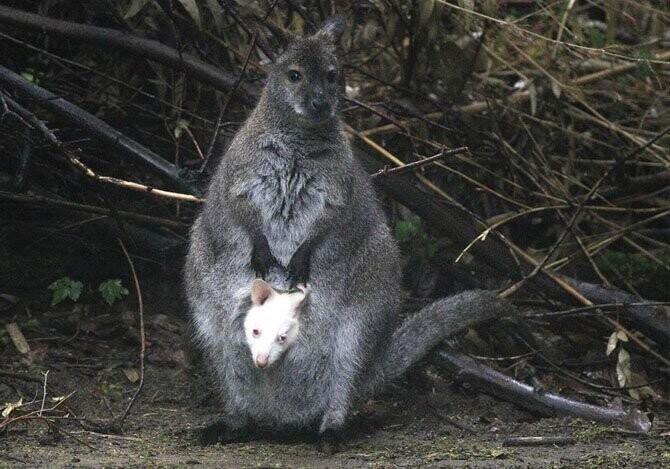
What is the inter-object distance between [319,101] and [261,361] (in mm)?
1306

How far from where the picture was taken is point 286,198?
5004mm

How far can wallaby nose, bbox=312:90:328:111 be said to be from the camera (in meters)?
4.93

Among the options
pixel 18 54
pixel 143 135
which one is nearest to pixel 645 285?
pixel 143 135

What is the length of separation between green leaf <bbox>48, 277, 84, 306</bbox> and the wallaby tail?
1923mm

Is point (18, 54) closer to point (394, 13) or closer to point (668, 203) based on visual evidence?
point (394, 13)

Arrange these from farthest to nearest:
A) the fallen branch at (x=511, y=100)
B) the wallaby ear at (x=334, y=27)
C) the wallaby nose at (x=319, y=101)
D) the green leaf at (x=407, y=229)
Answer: the fallen branch at (x=511, y=100)
the green leaf at (x=407, y=229)
the wallaby ear at (x=334, y=27)
the wallaby nose at (x=319, y=101)

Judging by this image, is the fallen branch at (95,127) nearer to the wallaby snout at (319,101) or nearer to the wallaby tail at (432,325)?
the wallaby snout at (319,101)

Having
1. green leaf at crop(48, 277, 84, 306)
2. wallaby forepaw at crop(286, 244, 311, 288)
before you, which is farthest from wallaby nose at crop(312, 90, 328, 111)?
green leaf at crop(48, 277, 84, 306)

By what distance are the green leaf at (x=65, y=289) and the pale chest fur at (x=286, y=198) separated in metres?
1.53

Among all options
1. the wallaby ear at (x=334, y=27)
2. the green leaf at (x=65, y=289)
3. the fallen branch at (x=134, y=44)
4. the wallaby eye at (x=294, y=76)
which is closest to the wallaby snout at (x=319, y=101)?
the wallaby eye at (x=294, y=76)

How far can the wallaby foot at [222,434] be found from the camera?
16.0 feet

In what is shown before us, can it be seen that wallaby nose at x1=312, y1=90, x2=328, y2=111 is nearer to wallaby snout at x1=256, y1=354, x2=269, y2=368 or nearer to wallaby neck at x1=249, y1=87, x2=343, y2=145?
wallaby neck at x1=249, y1=87, x2=343, y2=145

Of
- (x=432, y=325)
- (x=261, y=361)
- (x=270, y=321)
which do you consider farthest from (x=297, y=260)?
(x=432, y=325)

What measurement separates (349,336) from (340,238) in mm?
494
